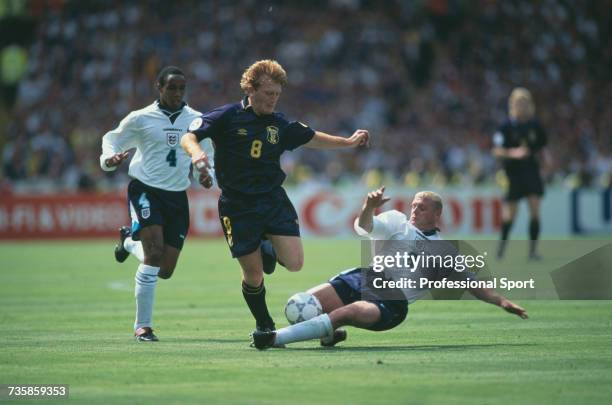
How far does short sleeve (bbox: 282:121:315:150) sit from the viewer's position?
10320mm

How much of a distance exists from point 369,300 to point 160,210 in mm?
2671

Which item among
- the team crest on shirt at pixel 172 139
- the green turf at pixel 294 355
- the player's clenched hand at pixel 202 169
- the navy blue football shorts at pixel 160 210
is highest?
the team crest on shirt at pixel 172 139

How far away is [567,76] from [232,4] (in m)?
11.1

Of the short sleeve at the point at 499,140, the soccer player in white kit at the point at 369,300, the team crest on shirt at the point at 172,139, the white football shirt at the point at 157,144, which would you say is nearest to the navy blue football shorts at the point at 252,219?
the soccer player in white kit at the point at 369,300

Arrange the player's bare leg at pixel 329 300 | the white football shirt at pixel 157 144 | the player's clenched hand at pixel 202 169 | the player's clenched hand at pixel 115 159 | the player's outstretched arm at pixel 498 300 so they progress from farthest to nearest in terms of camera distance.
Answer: the white football shirt at pixel 157 144 < the player's clenched hand at pixel 115 159 < the player's bare leg at pixel 329 300 < the player's outstretched arm at pixel 498 300 < the player's clenched hand at pixel 202 169

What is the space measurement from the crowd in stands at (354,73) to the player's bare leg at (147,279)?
21709 millimetres

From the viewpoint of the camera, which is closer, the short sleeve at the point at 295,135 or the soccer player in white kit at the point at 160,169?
the short sleeve at the point at 295,135

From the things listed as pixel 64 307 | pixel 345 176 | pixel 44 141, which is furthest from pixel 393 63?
pixel 64 307

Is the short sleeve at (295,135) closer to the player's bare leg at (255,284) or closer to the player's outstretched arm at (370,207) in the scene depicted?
the player's bare leg at (255,284)

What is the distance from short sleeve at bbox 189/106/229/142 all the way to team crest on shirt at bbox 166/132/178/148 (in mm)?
1659

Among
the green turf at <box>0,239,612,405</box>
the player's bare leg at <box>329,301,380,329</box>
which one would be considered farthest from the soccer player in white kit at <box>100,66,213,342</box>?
the player's bare leg at <box>329,301,380,329</box>

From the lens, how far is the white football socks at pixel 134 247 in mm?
12028

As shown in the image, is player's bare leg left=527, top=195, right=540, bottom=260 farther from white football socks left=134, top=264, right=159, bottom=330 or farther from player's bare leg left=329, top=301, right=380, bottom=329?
player's bare leg left=329, top=301, right=380, bottom=329

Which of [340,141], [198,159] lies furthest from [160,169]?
[198,159]
